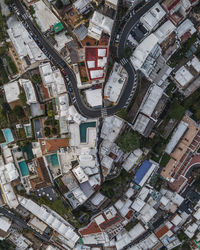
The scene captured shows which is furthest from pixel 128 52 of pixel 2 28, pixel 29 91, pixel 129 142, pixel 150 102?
pixel 2 28

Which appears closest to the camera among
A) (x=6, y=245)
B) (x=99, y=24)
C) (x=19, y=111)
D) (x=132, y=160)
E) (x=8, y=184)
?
(x=99, y=24)

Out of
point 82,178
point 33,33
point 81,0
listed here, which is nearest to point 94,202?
point 82,178

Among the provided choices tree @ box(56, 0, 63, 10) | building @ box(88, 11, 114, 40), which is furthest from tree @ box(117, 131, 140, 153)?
tree @ box(56, 0, 63, 10)

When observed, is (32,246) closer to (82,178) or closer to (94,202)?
(94,202)

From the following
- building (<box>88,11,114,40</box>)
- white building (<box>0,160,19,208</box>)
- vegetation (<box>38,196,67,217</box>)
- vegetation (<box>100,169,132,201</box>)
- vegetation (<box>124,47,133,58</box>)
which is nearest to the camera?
building (<box>88,11,114,40</box>)

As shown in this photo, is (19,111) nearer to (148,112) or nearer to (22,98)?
(22,98)

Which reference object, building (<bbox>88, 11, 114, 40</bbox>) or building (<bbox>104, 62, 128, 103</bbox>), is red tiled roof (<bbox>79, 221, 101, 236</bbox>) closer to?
building (<bbox>104, 62, 128, 103</bbox>)
